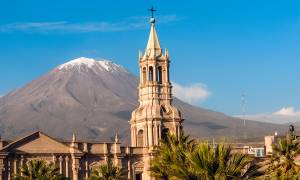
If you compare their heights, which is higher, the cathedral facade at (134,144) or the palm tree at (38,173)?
the cathedral facade at (134,144)

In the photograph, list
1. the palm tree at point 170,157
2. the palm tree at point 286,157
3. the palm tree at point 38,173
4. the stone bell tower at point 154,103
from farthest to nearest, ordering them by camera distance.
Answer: the stone bell tower at point 154,103
the palm tree at point 38,173
the palm tree at point 170,157
the palm tree at point 286,157

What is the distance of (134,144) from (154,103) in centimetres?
590

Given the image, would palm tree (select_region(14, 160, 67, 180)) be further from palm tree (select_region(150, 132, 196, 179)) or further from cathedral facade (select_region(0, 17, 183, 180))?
cathedral facade (select_region(0, 17, 183, 180))

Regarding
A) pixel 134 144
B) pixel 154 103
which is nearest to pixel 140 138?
pixel 134 144

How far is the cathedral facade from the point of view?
73.3 meters

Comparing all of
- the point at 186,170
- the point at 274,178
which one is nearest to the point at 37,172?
the point at 186,170

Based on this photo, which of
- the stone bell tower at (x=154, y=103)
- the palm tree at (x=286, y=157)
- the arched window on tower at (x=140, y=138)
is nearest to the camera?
the palm tree at (x=286, y=157)

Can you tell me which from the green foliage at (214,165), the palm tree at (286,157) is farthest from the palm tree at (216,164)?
the palm tree at (286,157)

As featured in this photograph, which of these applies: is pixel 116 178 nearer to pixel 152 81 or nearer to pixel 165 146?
pixel 165 146

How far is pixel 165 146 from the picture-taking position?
6128 centimetres

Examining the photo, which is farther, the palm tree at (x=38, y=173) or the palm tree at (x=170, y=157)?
the palm tree at (x=38, y=173)

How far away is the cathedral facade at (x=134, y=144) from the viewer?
73312mm

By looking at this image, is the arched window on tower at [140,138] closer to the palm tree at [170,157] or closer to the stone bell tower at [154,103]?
the stone bell tower at [154,103]

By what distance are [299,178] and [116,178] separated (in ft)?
69.5
